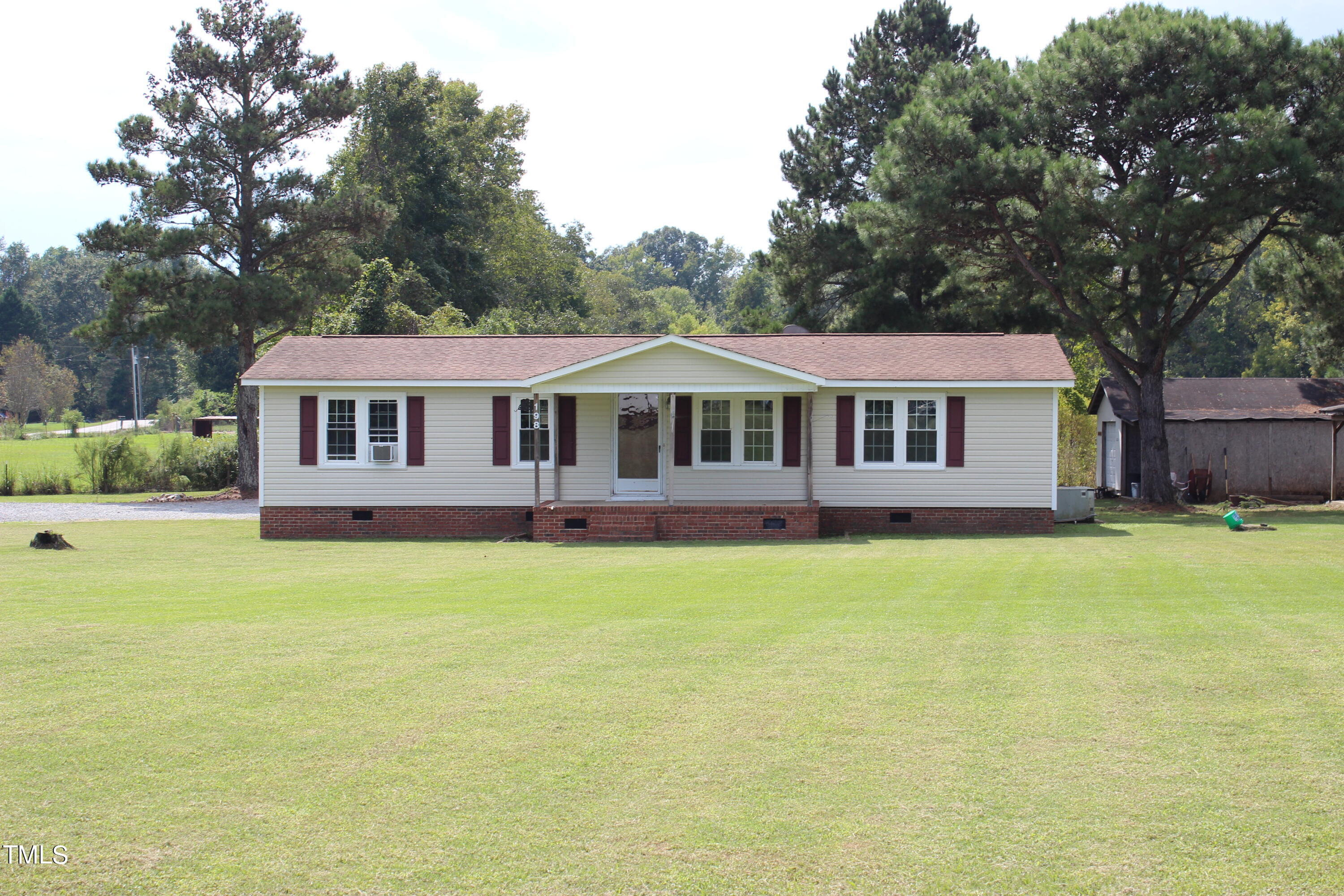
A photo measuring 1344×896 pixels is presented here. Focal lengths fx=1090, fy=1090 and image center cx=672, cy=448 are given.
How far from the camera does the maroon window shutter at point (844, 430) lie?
789 inches

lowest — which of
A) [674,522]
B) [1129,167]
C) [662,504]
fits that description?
[674,522]

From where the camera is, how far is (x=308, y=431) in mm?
20375

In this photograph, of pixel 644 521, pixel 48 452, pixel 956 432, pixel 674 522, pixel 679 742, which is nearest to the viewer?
pixel 679 742

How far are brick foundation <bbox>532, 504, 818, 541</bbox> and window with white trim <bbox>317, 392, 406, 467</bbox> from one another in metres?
3.60

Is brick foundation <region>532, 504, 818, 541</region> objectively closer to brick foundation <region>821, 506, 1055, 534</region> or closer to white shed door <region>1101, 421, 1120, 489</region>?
brick foundation <region>821, 506, 1055, 534</region>

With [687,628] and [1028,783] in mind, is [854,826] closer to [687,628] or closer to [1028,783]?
[1028,783]

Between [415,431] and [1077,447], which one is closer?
[415,431]

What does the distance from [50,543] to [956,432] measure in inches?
591

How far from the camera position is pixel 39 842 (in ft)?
15.2

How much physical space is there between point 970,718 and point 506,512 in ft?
48.7

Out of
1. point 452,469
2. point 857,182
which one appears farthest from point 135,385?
point 452,469

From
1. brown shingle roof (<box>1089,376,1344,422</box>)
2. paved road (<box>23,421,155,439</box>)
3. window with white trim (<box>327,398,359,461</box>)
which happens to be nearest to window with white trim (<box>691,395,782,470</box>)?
window with white trim (<box>327,398,359,461</box>)

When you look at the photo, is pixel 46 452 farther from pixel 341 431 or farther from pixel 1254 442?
pixel 1254 442

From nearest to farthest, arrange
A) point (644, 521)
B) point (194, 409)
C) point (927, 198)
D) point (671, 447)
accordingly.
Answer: point (644, 521) < point (671, 447) < point (927, 198) < point (194, 409)
